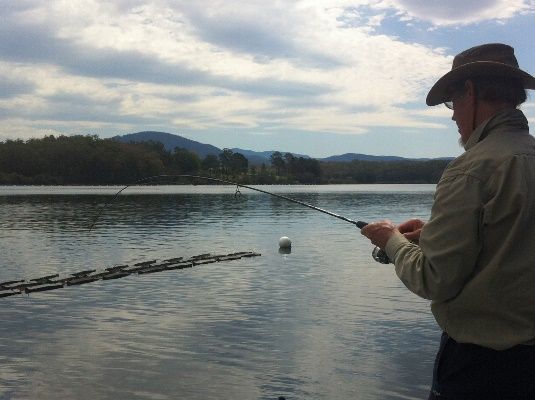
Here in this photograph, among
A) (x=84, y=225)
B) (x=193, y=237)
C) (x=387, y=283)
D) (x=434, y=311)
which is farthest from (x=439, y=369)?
(x=84, y=225)

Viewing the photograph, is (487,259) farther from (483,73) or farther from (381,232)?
(483,73)

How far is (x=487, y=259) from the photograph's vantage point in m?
2.89

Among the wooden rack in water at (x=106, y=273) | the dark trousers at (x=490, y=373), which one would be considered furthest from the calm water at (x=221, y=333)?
the dark trousers at (x=490, y=373)

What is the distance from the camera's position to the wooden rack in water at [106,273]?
26141 millimetres

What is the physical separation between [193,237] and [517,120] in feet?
164

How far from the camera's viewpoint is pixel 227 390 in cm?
1308

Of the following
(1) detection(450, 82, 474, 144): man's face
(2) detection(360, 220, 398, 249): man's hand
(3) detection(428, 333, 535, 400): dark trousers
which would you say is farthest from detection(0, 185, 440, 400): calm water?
(1) detection(450, 82, 474, 144): man's face

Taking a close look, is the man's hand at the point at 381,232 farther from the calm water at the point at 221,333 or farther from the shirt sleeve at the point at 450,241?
the calm water at the point at 221,333

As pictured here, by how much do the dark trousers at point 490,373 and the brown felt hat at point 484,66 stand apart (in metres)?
1.38

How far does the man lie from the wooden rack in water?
24510 millimetres

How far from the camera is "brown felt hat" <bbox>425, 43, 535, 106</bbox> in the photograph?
3146 mm

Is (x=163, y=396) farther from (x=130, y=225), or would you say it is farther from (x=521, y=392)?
(x=130, y=225)

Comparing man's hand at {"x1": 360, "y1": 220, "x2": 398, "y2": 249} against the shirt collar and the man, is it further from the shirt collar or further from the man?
the shirt collar

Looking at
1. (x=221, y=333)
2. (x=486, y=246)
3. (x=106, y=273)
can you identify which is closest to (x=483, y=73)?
(x=486, y=246)
